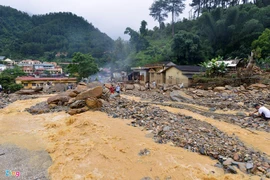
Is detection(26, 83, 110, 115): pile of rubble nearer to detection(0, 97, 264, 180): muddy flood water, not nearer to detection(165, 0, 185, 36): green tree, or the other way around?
detection(0, 97, 264, 180): muddy flood water

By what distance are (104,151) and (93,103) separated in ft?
18.1

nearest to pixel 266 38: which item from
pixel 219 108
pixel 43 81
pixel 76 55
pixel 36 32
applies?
pixel 219 108

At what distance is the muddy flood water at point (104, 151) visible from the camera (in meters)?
5.40

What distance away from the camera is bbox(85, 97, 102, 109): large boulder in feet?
38.6

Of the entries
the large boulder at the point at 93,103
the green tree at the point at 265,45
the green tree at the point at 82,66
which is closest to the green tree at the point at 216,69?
the green tree at the point at 265,45

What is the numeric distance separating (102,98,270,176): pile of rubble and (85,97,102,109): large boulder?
92.1 inches

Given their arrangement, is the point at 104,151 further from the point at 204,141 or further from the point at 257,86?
the point at 257,86

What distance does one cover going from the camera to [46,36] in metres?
97.1

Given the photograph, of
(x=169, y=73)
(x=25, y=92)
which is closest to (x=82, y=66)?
(x=25, y=92)

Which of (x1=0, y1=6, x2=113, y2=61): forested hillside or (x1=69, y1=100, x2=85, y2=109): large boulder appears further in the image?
(x1=0, y1=6, x2=113, y2=61): forested hillside

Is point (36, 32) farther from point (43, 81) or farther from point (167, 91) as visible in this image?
point (167, 91)

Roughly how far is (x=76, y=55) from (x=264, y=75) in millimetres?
29029

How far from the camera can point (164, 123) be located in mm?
8734

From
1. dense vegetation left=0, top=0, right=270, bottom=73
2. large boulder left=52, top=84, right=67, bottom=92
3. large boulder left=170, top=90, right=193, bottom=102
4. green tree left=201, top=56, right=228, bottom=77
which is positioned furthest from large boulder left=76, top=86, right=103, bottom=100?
dense vegetation left=0, top=0, right=270, bottom=73
